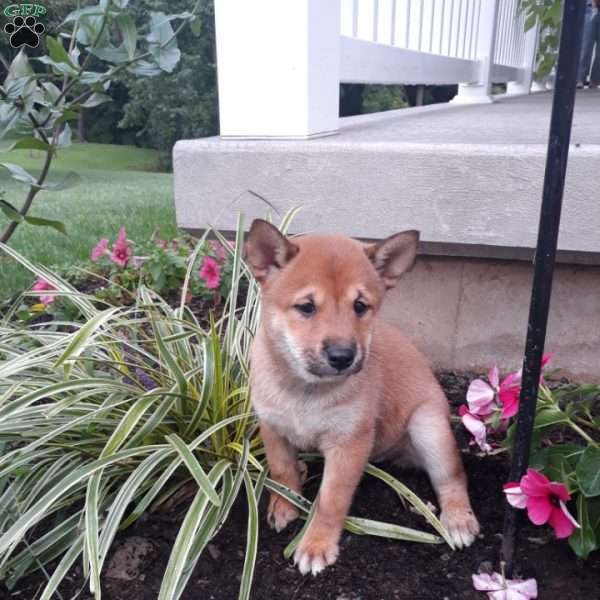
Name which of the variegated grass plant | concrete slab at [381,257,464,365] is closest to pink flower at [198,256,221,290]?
the variegated grass plant

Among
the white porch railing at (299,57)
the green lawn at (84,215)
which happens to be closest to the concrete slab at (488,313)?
the white porch railing at (299,57)

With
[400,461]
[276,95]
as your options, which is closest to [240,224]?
[276,95]

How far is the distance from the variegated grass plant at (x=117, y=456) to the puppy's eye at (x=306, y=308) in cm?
45

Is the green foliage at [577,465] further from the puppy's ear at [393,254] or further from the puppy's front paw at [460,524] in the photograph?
the puppy's ear at [393,254]

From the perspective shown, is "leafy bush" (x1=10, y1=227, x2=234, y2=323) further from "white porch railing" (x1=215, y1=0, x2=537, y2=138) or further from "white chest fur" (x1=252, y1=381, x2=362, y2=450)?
"white chest fur" (x1=252, y1=381, x2=362, y2=450)

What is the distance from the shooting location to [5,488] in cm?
217

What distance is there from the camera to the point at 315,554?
6.29ft

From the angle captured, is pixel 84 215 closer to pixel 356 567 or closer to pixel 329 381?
pixel 329 381

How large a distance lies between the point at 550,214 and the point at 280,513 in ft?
4.30

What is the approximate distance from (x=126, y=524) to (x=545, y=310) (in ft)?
4.66

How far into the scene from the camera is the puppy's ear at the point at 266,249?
6.10ft

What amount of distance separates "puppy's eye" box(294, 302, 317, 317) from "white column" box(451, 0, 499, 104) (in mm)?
5307

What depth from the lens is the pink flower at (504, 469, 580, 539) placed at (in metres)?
1.68

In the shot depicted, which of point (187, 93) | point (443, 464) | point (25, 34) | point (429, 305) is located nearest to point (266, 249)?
point (443, 464)
